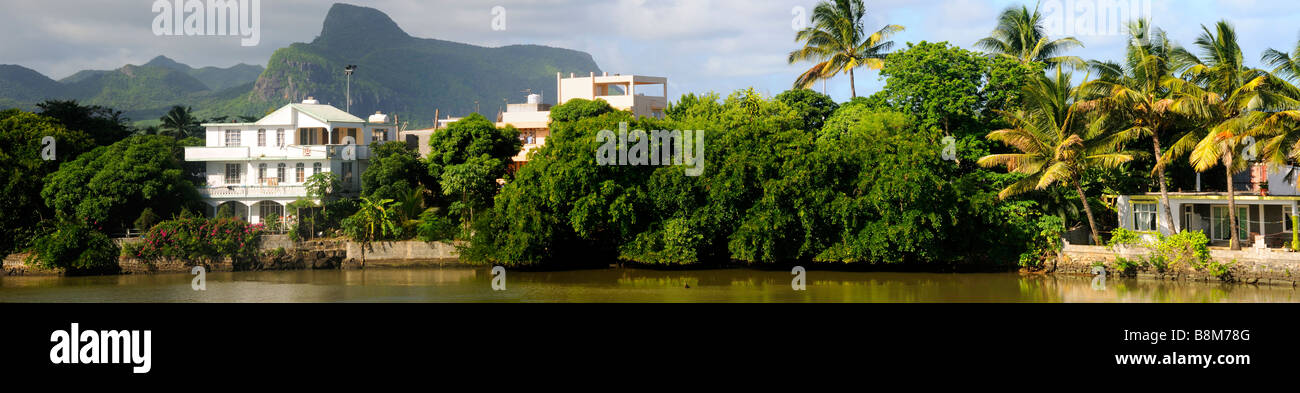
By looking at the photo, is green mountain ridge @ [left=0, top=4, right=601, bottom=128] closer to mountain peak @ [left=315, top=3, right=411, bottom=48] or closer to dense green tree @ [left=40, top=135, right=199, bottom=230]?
mountain peak @ [left=315, top=3, right=411, bottom=48]

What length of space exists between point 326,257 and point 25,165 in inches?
464

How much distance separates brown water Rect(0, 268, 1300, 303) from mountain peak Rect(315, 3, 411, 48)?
155m

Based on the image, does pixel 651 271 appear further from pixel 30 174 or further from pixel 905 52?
pixel 30 174

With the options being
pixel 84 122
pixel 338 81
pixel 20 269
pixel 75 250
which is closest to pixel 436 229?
pixel 75 250

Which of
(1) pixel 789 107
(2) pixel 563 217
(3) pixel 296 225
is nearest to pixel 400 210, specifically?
(3) pixel 296 225

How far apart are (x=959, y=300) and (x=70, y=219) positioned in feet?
97.8

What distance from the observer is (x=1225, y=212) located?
2970cm

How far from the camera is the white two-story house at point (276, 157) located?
126 feet

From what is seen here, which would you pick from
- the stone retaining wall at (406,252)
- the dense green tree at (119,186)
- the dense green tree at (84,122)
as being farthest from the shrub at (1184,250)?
the dense green tree at (84,122)

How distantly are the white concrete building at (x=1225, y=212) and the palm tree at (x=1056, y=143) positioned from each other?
5.09 ft

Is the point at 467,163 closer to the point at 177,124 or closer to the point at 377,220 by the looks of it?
the point at 377,220

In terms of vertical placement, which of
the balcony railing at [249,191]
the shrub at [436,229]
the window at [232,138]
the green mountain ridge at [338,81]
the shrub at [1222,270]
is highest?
the green mountain ridge at [338,81]

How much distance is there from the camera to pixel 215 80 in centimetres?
18962

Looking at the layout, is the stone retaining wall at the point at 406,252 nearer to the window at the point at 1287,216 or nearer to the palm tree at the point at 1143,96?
the palm tree at the point at 1143,96
